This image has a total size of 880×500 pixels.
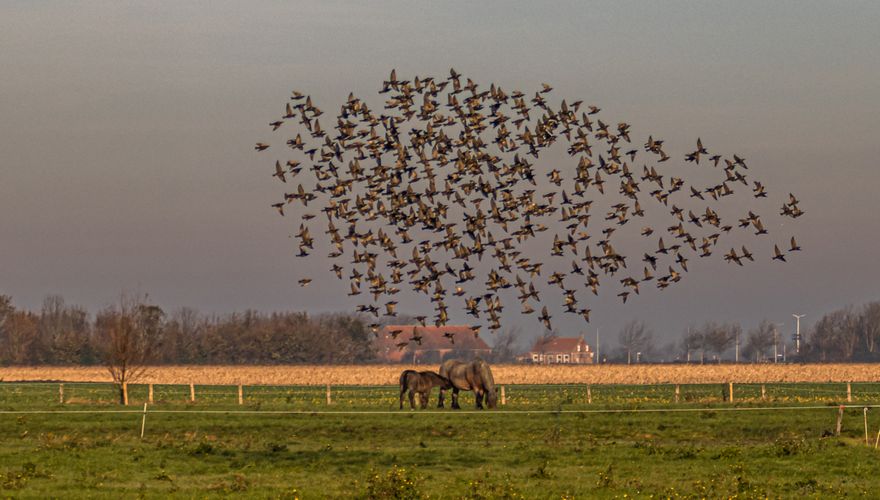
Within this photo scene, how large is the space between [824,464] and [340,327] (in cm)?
13944

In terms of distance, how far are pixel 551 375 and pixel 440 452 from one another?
63.4m

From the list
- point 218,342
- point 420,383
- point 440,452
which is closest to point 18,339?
point 218,342

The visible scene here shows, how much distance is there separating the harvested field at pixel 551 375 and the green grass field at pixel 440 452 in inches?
1510

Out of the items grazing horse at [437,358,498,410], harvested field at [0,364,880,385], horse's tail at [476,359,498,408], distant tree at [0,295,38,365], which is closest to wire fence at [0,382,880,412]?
horse's tail at [476,359,498,408]

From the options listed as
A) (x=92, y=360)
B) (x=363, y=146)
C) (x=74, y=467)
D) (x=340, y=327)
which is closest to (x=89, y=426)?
(x=74, y=467)

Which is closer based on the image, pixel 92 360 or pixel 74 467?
pixel 74 467

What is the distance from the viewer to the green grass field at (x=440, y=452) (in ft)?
102

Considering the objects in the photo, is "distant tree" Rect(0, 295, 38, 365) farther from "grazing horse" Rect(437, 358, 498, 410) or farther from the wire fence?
"grazing horse" Rect(437, 358, 498, 410)

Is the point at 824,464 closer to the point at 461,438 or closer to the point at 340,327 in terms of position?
the point at 461,438

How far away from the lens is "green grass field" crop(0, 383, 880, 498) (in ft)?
102

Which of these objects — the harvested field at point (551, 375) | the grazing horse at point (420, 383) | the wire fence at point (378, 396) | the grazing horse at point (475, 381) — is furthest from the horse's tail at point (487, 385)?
the harvested field at point (551, 375)

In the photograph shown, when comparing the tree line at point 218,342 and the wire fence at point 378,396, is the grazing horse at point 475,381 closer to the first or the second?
the wire fence at point 378,396

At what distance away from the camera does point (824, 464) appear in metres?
35.2

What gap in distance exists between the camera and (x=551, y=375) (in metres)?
102
